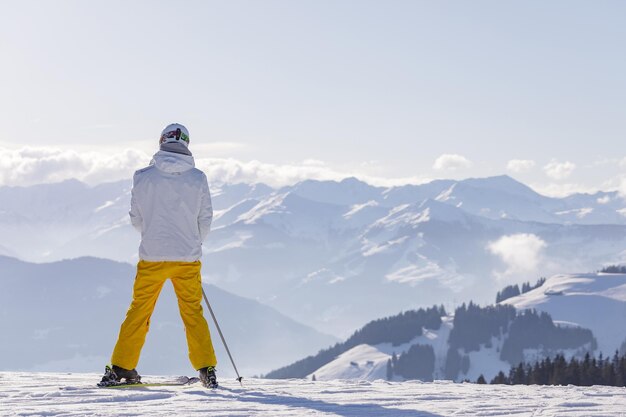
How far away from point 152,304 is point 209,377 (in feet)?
3.89

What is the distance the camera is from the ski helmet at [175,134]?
1047cm

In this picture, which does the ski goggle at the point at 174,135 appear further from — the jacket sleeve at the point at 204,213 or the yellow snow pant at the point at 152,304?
the yellow snow pant at the point at 152,304

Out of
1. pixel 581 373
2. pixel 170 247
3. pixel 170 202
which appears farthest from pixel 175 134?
pixel 581 373

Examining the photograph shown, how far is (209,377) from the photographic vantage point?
33.1 ft

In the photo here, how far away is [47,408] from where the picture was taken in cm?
806

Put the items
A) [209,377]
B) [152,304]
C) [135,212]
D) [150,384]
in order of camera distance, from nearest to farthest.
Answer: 1. [209,377]
2. [150,384]
3. [152,304]
4. [135,212]

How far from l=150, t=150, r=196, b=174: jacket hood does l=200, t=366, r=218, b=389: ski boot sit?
2.54 metres

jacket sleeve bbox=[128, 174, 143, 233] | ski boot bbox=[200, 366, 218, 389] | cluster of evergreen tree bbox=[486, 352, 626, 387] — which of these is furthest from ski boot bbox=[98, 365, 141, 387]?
cluster of evergreen tree bbox=[486, 352, 626, 387]

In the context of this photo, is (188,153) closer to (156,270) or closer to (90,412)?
(156,270)

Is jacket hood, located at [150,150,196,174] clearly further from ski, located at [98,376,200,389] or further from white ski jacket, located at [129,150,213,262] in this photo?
ski, located at [98,376,200,389]

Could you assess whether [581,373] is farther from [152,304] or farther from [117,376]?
[117,376]

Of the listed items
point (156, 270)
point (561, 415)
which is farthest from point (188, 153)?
point (561, 415)

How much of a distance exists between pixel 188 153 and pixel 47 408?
3801 mm

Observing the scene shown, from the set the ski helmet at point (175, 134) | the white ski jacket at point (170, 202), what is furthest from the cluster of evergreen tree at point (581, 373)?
the ski helmet at point (175, 134)
